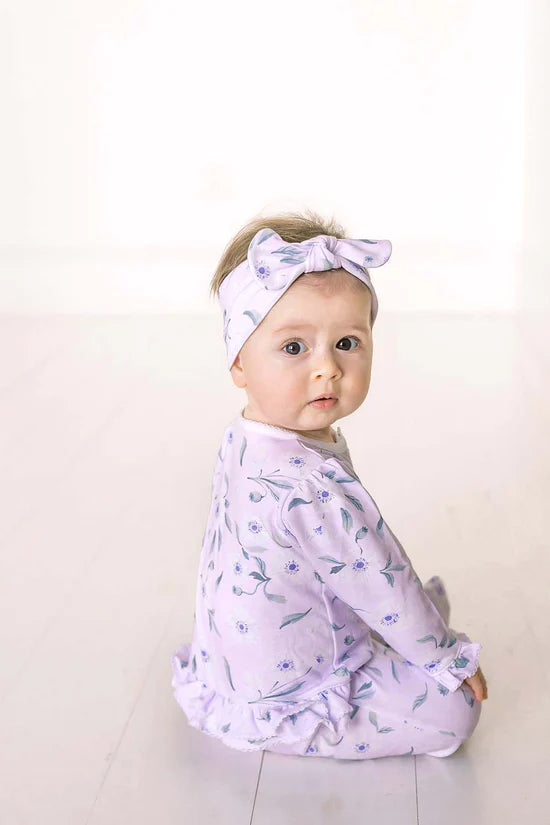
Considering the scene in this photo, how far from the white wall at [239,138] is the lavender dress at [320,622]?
3627mm

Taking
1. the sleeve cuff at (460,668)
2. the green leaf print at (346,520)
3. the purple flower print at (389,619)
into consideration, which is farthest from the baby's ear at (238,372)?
the sleeve cuff at (460,668)

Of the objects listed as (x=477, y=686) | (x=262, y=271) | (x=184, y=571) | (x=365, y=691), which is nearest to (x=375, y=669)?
(x=365, y=691)

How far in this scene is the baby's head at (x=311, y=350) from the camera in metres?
1.36

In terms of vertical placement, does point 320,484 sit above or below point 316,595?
above

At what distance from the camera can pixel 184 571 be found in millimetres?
2043

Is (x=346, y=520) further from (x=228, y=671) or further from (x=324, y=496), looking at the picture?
(x=228, y=671)

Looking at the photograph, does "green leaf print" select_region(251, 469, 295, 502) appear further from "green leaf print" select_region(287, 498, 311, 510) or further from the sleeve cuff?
the sleeve cuff

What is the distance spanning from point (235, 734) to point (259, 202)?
413 cm

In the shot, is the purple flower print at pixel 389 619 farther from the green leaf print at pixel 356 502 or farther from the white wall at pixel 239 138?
the white wall at pixel 239 138

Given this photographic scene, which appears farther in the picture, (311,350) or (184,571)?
(184,571)

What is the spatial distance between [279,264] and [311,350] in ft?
0.38

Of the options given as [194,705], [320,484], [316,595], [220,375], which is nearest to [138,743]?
[194,705]

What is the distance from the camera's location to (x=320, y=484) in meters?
1.37

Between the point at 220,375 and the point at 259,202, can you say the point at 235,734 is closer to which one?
the point at 220,375
